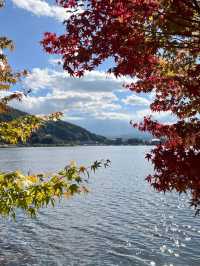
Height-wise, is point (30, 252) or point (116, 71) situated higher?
point (116, 71)

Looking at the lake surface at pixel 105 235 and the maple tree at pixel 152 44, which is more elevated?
the maple tree at pixel 152 44

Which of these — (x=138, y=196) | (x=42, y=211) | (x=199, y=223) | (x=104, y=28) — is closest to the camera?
(x=104, y=28)

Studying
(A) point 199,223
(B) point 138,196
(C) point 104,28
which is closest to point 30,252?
(A) point 199,223

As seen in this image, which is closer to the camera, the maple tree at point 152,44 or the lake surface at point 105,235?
the maple tree at point 152,44

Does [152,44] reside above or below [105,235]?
above

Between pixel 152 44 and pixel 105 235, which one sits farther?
pixel 105 235

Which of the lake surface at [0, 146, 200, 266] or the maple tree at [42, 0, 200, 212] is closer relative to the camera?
the maple tree at [42, 0, 200, 212]

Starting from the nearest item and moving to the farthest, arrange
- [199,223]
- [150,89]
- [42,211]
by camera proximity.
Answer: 1. [150,89]
2. [199,223]
3. [42,211]

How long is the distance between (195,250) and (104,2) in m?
26.3

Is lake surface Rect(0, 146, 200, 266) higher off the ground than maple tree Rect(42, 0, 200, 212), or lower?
lower

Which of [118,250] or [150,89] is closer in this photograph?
[150,89]

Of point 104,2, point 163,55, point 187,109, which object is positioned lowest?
point 187,109

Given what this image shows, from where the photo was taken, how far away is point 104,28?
9.45 m

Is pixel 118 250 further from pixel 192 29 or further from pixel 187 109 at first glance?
pixel 192 29
